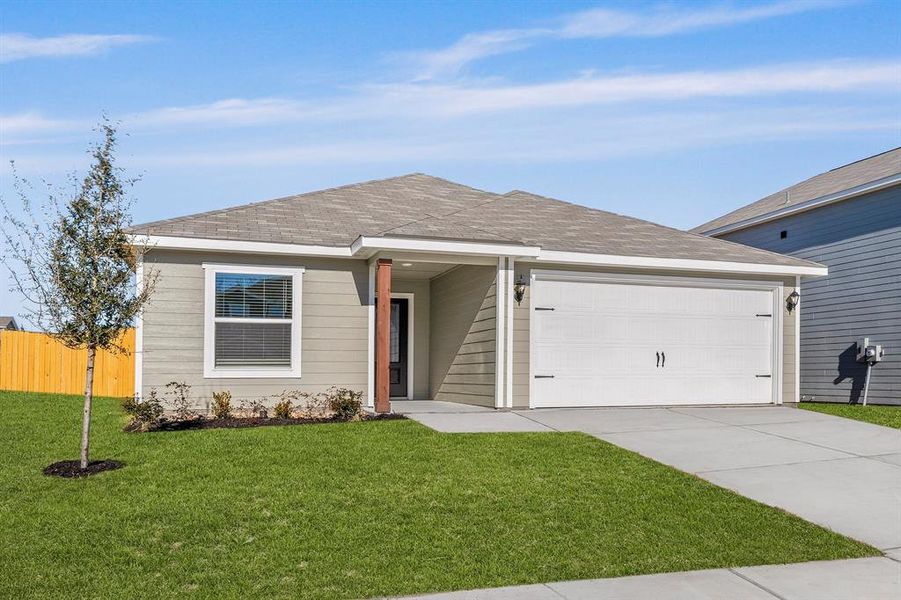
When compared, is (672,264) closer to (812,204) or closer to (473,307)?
(473,307)

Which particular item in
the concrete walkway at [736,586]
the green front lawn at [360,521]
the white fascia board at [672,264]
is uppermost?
the white fascia board at [672,264]

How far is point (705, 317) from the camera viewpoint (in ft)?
44.4

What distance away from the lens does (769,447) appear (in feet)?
30.3

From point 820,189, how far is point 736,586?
618 inches

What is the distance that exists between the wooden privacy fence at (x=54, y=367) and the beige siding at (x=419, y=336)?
→ 24.7 feet

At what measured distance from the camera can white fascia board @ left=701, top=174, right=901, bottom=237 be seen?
15.3 metres

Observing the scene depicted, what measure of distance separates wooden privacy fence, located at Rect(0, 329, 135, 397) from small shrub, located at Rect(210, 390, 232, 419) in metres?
7.84

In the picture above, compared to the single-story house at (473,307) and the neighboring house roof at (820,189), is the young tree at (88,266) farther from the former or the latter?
the neighboring house roof at (820,189)

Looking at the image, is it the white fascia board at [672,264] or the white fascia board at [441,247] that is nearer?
the white fascia board at [441,247]

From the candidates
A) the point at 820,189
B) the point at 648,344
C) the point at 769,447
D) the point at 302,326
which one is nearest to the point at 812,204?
the point at 820,189

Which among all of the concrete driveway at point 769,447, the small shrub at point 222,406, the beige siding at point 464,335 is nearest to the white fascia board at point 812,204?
the concrete driveway at point 769,447

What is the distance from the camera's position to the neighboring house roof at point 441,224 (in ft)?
39.5

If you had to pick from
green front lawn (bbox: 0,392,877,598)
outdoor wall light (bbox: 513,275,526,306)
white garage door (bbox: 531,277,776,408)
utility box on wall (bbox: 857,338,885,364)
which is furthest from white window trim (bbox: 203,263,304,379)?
utility box on wall (bbox: 857,338,885,364)

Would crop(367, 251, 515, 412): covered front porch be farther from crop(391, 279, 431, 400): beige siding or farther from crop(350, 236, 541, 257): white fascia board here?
crop(350, 236, 541, 257): white fascia board
